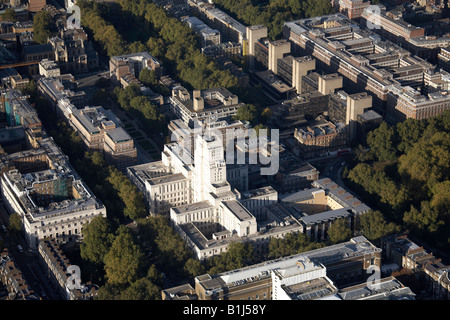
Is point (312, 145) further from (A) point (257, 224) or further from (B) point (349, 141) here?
(A) point (257, 224)

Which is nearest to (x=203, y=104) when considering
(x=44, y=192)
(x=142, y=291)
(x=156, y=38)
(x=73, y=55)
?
(x=44, y=192)

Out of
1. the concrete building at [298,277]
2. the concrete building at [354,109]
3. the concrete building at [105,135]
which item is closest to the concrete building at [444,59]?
the concrete building at [354,109]

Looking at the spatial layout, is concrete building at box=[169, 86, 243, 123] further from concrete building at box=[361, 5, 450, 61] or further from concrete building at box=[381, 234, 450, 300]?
concrete building at box=[361, 5, 450, 61]

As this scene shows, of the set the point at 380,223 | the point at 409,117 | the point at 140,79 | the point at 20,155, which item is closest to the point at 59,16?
the point at 140,79

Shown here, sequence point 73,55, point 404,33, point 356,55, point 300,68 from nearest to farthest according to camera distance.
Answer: point 300,68, point 356,55, point 73,55, point 404,33

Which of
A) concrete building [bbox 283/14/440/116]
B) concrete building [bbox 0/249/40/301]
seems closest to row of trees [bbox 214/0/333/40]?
concrete building [bbox 283/14/440/116]

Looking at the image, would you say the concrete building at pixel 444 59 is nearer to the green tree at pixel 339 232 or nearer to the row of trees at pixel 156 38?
the row of trees at pixel 156 38

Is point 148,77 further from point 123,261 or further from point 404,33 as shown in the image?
point 123,261
